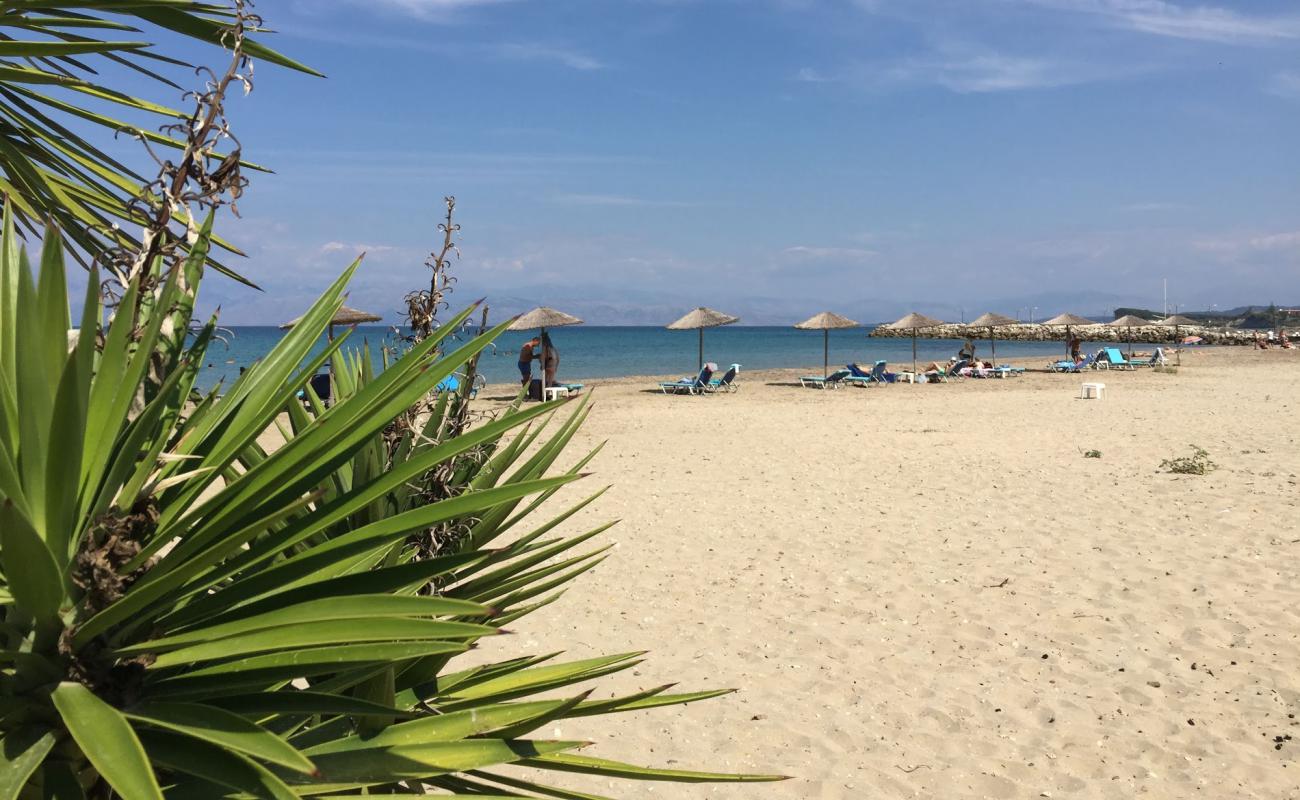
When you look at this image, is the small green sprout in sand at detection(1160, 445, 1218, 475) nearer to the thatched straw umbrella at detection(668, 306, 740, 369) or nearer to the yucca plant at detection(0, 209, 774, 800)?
the yucca plant at detection(0, 209, 774, 800)

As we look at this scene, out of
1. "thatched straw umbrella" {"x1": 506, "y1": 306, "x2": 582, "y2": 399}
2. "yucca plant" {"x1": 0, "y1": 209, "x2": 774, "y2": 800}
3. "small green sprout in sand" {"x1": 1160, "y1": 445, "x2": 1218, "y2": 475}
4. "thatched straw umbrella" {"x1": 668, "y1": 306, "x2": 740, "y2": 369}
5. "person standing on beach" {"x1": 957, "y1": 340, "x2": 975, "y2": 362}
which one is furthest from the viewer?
"person standing on beach" {"x1": 957, "y1": 340, "x2": 975, "y2": 362}

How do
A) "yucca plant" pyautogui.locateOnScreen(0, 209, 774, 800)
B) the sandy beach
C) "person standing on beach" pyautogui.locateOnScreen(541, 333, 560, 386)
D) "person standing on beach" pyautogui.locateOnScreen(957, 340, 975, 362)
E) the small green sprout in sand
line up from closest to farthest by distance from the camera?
"yucca plant" pyautogui.locateOnScreen(0, 209, 774, 800), the sandy beach, the small green sprout in sand, "person standing on beach" pyautogui.locateOnScreen(541, 333, 560, 386), "person standing on beach" pyautogui.locateOnScreen(957, 340, 975, 362)

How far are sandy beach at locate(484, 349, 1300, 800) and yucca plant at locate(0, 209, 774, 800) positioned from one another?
2.73 meters

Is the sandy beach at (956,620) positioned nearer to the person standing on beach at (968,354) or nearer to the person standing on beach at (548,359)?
the person standing on beach at (548,359)

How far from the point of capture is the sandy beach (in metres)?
3.81

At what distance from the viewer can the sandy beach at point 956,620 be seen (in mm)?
3807

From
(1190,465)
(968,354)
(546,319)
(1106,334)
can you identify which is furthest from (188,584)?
(1106,334)

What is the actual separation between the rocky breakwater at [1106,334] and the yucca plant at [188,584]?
52.5m

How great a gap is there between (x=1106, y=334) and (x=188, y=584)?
7598 cm

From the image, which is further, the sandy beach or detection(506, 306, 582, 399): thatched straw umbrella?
detection(506, 306, 582, 399): thatched straw umbrella

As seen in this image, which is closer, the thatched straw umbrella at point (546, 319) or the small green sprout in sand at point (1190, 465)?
the small green sprout in sand at point (1190, 465)

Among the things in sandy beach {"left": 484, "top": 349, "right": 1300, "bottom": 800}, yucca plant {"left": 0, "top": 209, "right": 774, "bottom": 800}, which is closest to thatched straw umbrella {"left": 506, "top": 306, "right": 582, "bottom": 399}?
sandy beach {"left": 484, "top": 349, "right": 1300, "bottom": 800}

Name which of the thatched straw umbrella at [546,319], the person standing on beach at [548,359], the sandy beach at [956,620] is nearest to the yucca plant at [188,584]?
the sandy beach at [956,620]

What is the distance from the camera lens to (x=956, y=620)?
17.6 feet
